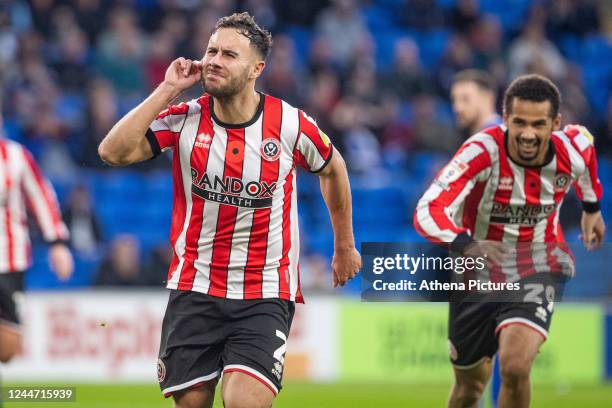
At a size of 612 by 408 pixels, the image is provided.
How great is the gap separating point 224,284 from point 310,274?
7502mm

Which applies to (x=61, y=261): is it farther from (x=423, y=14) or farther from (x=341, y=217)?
(x=423, y=14)

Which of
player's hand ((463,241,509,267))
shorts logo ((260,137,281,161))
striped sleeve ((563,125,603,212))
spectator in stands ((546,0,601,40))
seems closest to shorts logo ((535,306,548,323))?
player's hand ((463,241,509,267))

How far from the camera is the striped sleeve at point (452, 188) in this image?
5773 mm

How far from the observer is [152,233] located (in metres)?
13.7

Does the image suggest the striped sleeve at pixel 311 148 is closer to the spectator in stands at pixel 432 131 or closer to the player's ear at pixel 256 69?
the player's ear at pixel 256 69

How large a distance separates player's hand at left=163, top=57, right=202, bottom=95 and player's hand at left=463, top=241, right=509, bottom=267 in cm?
163

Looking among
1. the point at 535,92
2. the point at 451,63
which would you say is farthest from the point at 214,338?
the point at 451,63

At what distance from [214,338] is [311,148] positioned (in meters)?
1.01

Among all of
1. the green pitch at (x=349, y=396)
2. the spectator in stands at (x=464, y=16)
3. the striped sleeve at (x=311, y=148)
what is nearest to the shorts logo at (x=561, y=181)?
the striped sleeve at (x=311, y=148)

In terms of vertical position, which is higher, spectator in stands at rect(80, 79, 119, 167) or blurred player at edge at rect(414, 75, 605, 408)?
spectator in stands at rect(80, 79, 119, 167)

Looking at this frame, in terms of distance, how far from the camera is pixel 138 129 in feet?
16.1

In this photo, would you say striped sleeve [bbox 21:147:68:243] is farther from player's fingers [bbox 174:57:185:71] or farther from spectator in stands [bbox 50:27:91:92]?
spectator in stands [bbox 50:27:91:92]

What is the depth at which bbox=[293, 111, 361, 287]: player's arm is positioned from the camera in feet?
17.2

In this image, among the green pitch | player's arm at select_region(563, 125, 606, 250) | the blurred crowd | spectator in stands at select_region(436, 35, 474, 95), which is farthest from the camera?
spectator in stands at select_region(436, 35, 474, 95)
